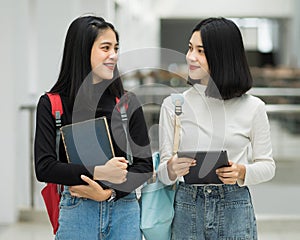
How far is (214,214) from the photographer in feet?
8.10

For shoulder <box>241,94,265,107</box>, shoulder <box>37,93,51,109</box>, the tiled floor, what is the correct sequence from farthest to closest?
the tiled floor, shoulder <box>241,94,265,107</box>, shoulder <box>37,93,51,109</box>

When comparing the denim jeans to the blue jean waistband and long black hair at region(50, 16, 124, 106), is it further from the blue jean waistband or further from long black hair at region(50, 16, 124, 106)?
long black hair at region(50, 16, 124, 106)

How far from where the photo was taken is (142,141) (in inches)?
95.7

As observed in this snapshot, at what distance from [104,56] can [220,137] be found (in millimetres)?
580

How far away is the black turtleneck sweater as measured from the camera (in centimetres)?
234

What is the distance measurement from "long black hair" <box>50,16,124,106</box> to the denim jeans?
428mm

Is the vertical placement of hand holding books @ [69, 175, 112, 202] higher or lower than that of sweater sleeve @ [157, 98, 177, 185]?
lower

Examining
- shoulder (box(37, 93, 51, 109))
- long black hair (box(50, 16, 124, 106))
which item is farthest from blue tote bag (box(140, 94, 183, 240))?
shoulder (box(37, 93, 51, 109))

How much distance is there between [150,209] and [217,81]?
1.97 feet

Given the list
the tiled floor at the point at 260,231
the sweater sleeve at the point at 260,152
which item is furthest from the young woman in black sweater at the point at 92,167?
the tiled floor at the point at 260,231

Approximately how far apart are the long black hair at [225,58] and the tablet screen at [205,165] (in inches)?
11.3

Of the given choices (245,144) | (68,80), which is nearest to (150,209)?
(245,144)

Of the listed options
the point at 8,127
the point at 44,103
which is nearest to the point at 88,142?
the point at 44,103

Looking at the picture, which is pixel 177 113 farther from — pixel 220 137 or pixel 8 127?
pixel 8 127
